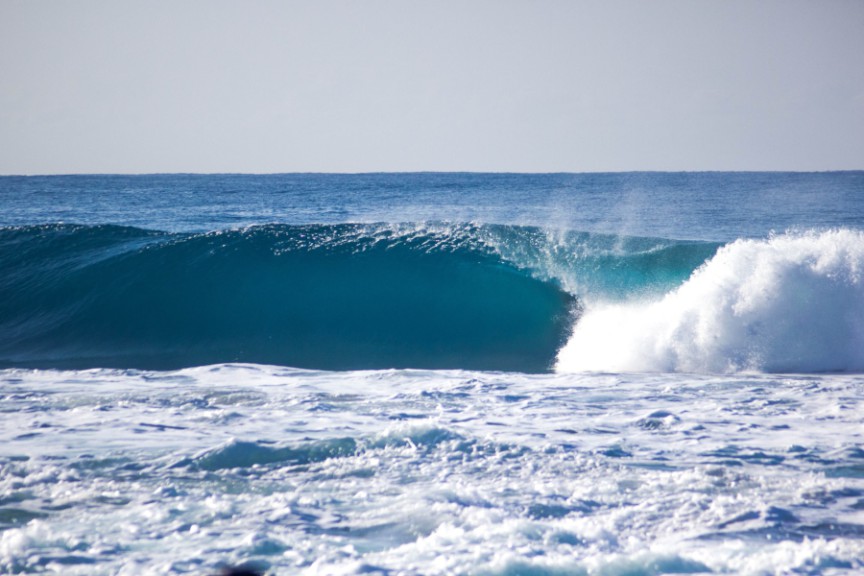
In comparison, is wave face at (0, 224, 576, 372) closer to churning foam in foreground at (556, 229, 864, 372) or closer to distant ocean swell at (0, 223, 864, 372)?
distant ocean swell at (0, 223, 864, 372)

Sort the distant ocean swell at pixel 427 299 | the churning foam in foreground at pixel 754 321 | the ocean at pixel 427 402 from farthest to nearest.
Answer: the distant ocean swell at pixel 427 299 → the churning foam in foreground at pixel 754 321 → the ocean at pixel 427 402

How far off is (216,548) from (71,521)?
0.87 meters

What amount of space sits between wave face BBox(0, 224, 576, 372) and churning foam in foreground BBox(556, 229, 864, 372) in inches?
40.0

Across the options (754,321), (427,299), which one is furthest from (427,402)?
(427,299)

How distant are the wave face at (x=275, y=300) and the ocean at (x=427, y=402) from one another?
53 millimetres

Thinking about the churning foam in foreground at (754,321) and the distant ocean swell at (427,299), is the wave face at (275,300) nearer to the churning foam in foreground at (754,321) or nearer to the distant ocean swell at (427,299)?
the distant ocean swell at (427,299)

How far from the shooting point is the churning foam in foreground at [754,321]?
8414 millimetres

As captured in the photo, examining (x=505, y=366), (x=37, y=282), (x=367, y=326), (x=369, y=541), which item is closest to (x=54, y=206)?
(x=37, y=282)

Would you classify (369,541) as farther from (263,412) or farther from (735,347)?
(735,347)

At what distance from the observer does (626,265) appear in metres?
12.0

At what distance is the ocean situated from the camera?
12.3 feet

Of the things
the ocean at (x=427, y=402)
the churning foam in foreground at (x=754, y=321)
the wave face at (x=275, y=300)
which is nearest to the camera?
the ocean at (x=427, y=402)

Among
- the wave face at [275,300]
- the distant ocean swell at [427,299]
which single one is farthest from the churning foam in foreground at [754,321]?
the wave face at [275,300]

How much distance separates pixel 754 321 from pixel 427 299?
4.83 m
